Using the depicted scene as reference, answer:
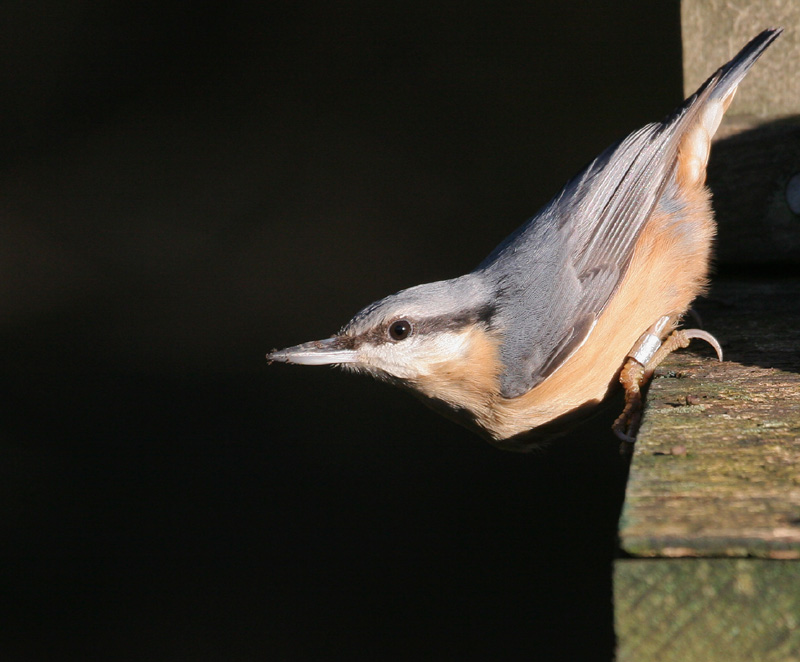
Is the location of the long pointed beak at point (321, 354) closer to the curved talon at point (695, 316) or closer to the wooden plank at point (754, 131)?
the curved talon at point (695, 316)

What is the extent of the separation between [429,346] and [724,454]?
1115mm

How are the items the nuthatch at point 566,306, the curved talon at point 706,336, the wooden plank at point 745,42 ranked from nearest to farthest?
1. the curved talon at point 706,336
2. the nuthatch at point 566,306
3. the wooden plank at point 745,42

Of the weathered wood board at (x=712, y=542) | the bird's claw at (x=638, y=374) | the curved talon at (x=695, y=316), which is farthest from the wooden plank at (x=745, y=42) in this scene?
the weathered wood board at (x=712, y=542)

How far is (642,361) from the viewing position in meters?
2.11

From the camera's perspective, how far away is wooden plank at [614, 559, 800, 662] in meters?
0.91

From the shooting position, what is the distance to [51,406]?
4.55m

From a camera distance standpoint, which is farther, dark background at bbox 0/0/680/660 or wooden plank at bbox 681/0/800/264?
dark background at bbox 0/0/680/660

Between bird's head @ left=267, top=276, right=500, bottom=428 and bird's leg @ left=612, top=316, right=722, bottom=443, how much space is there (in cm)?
32

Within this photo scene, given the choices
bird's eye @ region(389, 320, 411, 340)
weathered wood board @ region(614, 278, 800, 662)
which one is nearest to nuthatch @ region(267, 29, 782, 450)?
bird's eye @ region(389, 320, 411, 340)

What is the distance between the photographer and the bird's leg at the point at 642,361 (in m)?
1.97

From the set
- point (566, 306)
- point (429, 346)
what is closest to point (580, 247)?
point (566, 306)

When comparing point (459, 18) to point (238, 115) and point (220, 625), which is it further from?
point (220, 625)

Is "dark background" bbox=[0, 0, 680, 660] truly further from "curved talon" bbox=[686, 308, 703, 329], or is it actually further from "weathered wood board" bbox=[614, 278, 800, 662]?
"weathered wood board" bbox=[614, 278, 800, 662]

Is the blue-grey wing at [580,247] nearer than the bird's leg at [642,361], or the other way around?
the bird's leg at [642,361]
